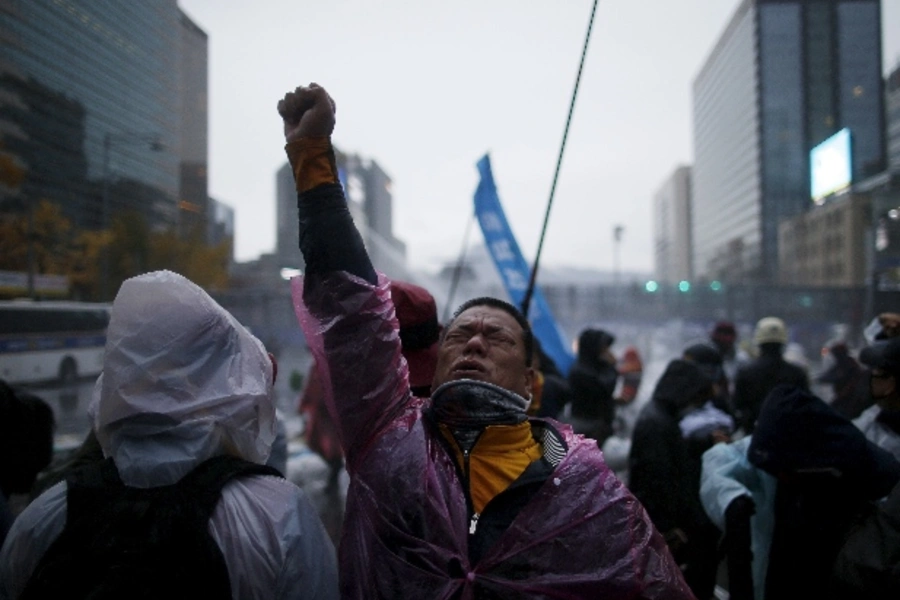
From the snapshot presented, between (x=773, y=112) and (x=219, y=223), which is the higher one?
(x=773, y=112)

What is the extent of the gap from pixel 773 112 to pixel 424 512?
183 ft

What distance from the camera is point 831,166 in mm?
17703

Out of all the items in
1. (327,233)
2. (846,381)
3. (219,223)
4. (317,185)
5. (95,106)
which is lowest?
(846,381)

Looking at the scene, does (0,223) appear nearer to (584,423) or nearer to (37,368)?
(37,368)

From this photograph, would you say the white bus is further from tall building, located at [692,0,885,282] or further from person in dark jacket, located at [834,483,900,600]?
tall building, located at [692,0,885,282]

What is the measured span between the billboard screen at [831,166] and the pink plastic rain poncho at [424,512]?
17958mm

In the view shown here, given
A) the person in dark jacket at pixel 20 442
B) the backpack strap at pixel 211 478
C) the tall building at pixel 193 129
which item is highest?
the tall building at pixel 193 129

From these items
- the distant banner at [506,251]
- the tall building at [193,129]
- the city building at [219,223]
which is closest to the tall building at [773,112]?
the distant banner at [506,251]

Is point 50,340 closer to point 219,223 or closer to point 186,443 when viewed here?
point 219,223

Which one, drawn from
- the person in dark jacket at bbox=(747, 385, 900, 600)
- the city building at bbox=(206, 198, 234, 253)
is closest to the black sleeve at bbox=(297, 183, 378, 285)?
the person in dark jacket at bbox=(747, 385, 900, 600)

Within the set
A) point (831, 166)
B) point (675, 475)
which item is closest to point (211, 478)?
point (675, 475)

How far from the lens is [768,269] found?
6625cm

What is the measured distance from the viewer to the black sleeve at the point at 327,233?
162 cm

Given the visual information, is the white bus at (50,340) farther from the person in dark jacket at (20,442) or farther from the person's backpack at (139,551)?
the person's backpack at (139,551)
